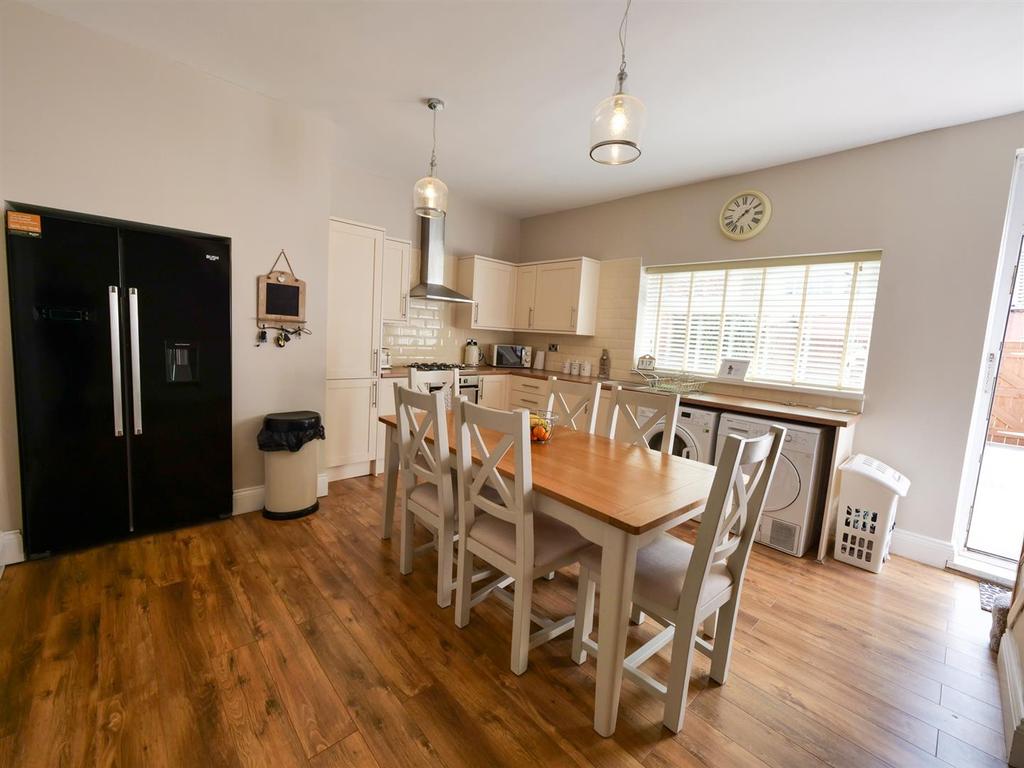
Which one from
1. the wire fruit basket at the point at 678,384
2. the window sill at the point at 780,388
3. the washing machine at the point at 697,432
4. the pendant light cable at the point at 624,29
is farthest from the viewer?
the wire fruit basket at the point at 678,384

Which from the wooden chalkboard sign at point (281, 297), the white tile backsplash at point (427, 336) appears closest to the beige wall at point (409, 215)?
the white tile backsplash at point (427, 336)

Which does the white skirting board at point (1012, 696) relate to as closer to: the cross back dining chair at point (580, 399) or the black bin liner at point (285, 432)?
the cross back dining chair at point (580, 399)

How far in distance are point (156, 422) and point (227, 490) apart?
60 cm

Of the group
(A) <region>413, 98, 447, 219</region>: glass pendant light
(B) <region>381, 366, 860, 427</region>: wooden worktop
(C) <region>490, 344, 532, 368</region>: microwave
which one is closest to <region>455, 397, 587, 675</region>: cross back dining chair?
(A) <region>413, 98, 447, 219</region>: glass pendant light

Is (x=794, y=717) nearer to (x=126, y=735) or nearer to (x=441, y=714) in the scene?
(x=441, y=714)

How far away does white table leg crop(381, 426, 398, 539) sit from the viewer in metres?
2.54

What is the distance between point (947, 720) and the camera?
160 cm

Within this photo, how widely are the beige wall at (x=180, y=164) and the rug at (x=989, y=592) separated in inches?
167

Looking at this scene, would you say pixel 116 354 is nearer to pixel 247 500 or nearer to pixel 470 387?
pixel 247 500

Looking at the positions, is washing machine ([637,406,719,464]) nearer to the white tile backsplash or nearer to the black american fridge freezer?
the white tile backsplash

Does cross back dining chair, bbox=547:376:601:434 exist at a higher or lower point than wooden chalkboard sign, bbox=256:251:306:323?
lower

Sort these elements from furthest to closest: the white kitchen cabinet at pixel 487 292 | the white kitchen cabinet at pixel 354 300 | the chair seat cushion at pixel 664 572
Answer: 1. the white kitchen cabinet at pixel 487 292
2. the white kitchen cabinet at pixel 354 300
3. the chair seat cushion at pixel 664 572

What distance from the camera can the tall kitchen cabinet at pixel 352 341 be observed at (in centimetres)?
341

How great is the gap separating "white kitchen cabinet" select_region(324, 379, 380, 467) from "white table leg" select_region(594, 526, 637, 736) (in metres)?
2.69
